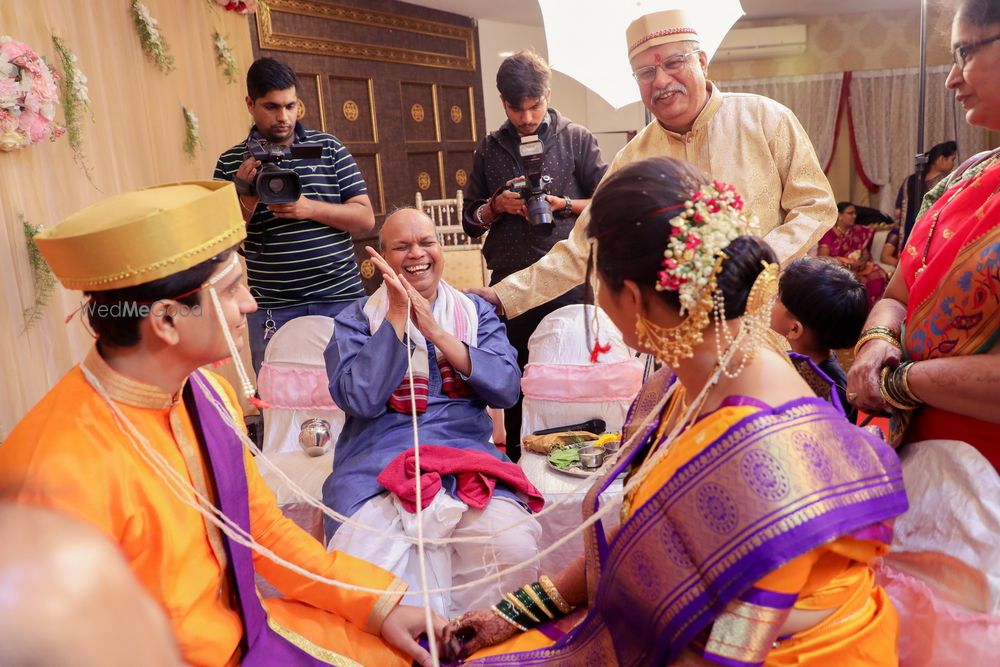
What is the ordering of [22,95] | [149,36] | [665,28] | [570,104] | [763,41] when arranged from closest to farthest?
1. [665,28]
2. [22,95]
3. [149,36]
4. [570,104]
5. [763,41]

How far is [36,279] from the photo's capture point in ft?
11.3

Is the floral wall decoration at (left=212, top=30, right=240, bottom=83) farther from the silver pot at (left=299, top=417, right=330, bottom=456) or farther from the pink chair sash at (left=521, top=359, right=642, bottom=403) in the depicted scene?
the pink chair sash at (left=521, top=359, right=642, bottom=403)

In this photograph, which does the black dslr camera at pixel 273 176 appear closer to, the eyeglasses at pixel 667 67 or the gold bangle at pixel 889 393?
the eyeglasses at pixel 667 67

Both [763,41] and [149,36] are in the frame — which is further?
[763,41]

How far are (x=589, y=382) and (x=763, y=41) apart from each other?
7.15 metres

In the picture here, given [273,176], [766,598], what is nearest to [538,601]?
[766,598]

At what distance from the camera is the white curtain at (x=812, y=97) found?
898 cm

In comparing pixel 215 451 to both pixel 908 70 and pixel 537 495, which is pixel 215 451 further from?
pixel 908 70

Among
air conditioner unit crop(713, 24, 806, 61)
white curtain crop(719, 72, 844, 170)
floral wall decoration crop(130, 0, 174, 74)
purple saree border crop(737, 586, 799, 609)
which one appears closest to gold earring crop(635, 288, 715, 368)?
purple saree border crop(737, 586, 799, 609)

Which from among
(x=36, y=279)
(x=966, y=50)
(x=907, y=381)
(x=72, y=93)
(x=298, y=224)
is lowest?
(x=907, y=381)

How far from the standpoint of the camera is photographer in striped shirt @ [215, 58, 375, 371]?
3209mm

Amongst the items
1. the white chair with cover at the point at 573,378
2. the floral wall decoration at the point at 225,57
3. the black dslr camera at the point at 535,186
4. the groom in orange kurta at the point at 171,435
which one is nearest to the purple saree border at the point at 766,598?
the groom in orange kurta at the point at 171,435

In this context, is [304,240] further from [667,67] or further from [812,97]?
[812,97]

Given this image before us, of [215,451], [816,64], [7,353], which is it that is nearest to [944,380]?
[215,451]
